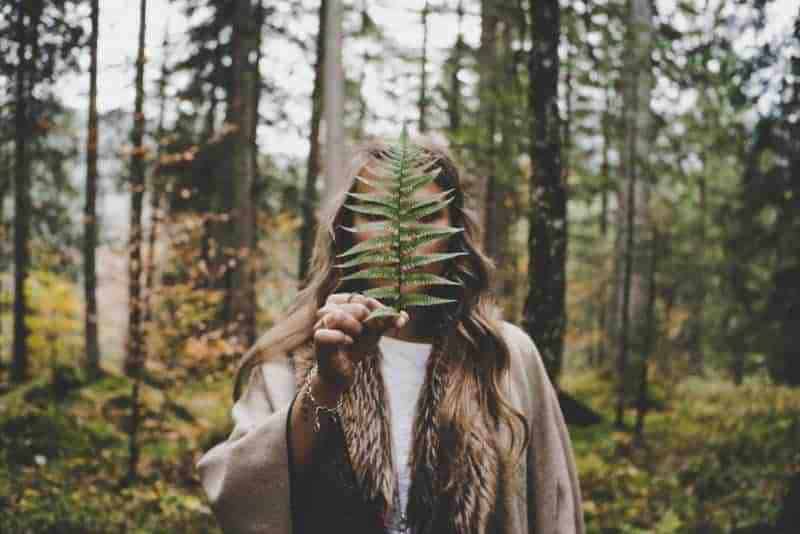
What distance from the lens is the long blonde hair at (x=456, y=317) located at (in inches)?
81.6

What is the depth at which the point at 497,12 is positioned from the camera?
752cm

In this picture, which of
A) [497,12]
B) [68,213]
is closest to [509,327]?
[497,12]

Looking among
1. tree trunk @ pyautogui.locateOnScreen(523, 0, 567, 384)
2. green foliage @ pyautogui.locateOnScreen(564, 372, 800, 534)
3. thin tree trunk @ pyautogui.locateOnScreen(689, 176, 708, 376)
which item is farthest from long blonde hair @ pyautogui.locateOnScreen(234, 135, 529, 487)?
thin tree trunk @ pyautogui.locateOnScreen(689, 176, 708, 376)

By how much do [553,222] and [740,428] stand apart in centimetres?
604

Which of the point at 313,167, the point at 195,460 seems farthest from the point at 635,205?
the point at 195,460

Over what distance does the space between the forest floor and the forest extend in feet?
0.15

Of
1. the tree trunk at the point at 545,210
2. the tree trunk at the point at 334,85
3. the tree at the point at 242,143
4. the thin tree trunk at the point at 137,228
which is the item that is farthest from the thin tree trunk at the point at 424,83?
the tree trunk at the point at 545,210

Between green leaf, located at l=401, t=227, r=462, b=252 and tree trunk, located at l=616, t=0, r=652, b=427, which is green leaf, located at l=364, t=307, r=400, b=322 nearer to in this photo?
green leaf, located at l=401, t=227, r=462, b=252

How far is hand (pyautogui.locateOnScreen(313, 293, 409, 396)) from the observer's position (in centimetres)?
139

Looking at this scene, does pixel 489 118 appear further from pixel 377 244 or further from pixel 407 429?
pixel 377 244

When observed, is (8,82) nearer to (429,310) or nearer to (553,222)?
(553,222)

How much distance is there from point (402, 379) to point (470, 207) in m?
0.64

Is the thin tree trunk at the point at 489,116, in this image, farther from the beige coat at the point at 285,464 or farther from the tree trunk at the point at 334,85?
the beige coat at the point at 285,464

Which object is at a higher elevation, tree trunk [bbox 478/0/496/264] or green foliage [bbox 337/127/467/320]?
tree trunk [bbox 478/0/496/264]
